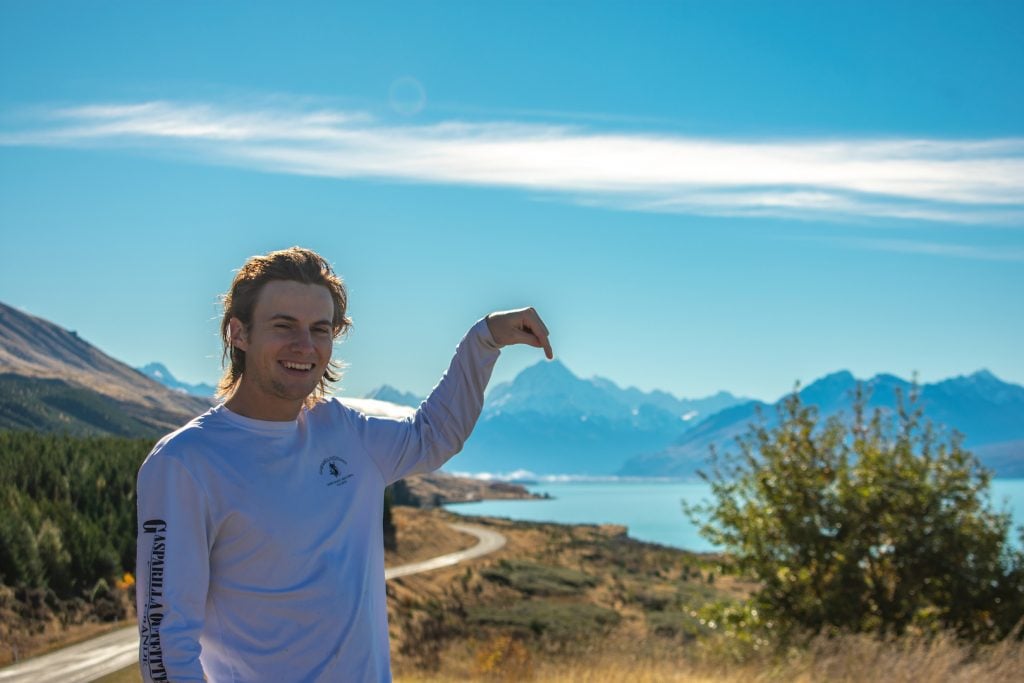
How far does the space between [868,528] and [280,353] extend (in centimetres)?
1423

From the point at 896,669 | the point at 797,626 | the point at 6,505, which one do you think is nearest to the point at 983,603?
the point at 797,626

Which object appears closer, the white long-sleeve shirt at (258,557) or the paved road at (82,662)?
the white long-sleeve shirt at (258,557)

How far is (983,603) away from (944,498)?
1.56 m

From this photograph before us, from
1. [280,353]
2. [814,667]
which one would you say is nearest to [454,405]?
[280,353]

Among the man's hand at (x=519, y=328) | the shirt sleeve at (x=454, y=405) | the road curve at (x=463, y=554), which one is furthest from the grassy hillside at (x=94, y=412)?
the man's hand at (x=519, y=328)

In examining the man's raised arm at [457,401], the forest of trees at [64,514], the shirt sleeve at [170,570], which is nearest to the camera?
the shirt sleeve at [170,570]

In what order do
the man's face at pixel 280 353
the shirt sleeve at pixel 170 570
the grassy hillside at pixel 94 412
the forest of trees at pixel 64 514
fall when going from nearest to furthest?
the shirt sleeve at pixel 170 570, the man's face at pixel 280 353, the forest of trees at pixel 64 514, the grassy hillside at pixel 94 412

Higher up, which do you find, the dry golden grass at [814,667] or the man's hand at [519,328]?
the man's hand at [519,328]

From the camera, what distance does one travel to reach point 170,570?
2596mm

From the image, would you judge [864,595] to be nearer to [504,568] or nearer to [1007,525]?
[1007,525]

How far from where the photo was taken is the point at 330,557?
289 cm

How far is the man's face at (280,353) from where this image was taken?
2.98 meters

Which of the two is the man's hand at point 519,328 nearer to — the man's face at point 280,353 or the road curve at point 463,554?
the man's face at point 280,353

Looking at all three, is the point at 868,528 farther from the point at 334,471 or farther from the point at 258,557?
the point at 258,557
